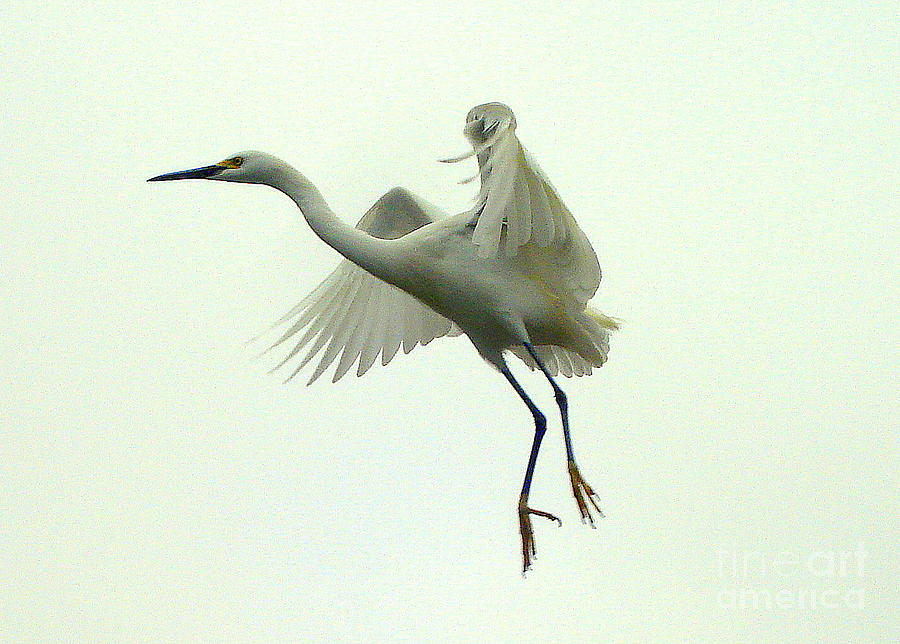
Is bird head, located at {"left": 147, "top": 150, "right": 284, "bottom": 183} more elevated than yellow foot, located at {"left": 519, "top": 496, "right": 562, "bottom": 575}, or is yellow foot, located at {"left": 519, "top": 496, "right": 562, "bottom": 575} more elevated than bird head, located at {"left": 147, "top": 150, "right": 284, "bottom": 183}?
bird head, located at {"left": 147, "top": 150, "right": 284, "bottom": 183}

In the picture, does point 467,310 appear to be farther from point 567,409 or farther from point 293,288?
point 293,288

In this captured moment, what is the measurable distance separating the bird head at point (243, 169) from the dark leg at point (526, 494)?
56.3 inches

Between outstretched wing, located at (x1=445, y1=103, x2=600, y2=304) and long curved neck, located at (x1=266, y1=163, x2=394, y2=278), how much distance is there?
0.45 meters

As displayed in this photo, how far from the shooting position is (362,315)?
24.3 feet

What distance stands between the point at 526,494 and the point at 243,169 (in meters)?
1.91

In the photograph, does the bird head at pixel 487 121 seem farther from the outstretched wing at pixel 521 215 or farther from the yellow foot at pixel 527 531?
the yellow foot at pixel 527 531

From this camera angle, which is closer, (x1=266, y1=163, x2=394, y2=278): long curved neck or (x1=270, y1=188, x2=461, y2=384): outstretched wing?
(x1=266, y1=163, x2=394, y2=278): long curved neck

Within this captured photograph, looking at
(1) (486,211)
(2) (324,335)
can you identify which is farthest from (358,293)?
(1) (486,211)

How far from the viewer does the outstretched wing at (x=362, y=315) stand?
734cm

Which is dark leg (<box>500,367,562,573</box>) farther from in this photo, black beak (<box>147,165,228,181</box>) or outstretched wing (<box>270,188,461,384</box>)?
black beak (<box>147,165,228,181</box>)

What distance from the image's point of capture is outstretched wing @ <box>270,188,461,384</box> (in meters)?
7.34

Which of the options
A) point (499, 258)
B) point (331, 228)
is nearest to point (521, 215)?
point (499, 258)

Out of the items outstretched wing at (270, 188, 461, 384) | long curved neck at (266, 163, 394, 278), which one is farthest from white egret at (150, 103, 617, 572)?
outstretched wing at (270, 188, 461, 384)

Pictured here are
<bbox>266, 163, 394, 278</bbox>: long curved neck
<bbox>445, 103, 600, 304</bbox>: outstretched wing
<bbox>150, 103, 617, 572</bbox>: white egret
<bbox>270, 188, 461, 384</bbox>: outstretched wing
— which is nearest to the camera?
<bbox>445, 103, 600, 304</bbox>: outstretched wing
